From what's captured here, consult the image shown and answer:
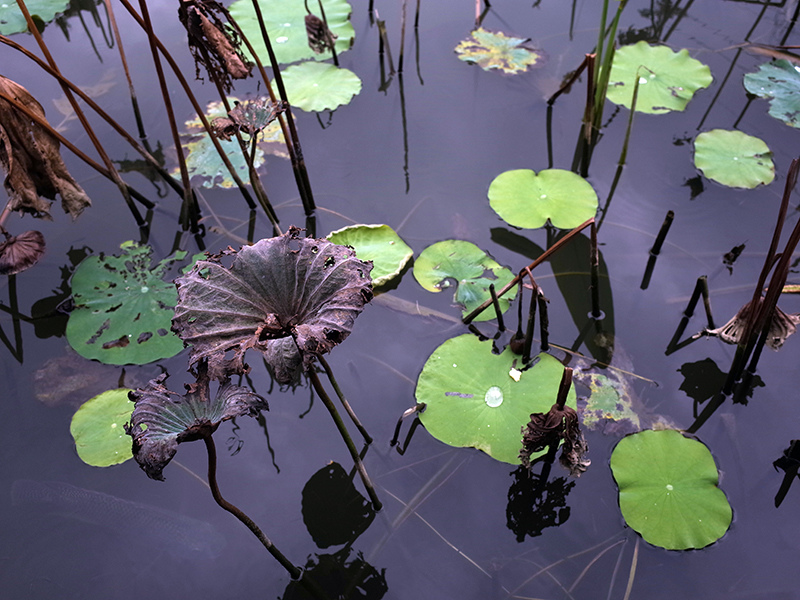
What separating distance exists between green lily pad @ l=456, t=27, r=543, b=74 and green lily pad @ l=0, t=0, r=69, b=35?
10.4 ft

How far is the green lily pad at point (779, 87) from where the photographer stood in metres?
3.65

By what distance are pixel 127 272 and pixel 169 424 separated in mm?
1575

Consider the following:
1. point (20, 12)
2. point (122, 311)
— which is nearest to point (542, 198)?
point (122, 311)

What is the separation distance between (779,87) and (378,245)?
9.77ft

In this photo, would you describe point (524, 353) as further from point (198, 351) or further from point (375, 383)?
point (198, 351)

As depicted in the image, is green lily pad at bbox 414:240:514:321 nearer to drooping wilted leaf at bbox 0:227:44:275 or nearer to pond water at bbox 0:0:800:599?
pond water at bbox 0:0:800:599

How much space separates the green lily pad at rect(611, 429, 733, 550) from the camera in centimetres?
210

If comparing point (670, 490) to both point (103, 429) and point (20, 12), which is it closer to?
point (103, 429)

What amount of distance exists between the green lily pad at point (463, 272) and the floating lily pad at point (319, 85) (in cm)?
142

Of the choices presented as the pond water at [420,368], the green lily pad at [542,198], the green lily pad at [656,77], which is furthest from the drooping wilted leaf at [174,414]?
the green lily pad at [656,77]

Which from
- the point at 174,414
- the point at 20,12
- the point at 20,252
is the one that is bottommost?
the point at 20,252

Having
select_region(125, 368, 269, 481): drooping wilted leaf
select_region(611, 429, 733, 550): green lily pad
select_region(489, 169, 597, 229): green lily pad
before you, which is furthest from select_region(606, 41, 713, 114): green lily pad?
select_region(125, 368, 269, 481): drooping wilted leaf

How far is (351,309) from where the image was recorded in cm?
166

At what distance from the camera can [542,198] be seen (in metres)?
3.18
